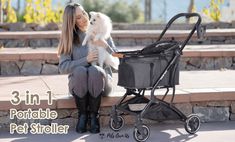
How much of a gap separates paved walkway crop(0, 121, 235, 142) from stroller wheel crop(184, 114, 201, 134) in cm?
4

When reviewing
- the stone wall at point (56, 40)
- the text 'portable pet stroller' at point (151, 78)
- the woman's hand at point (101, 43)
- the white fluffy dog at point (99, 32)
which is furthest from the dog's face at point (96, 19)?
the stone wall at point (56, 40)

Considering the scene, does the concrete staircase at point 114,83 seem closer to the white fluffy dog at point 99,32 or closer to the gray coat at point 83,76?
the gray coat at point 83,76

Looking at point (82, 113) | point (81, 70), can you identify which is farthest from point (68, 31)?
point (82, 113)

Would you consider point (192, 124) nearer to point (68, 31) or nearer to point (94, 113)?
point (94, 113)

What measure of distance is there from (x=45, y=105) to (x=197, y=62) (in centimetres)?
318

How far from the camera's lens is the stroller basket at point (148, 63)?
3.72 m

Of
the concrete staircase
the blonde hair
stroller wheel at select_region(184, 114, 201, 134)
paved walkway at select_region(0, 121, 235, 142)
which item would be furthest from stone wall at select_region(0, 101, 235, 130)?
the blonde hair

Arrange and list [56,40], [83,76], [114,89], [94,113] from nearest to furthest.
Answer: [83,76] < [94,113] < [114,89] < [56,40]

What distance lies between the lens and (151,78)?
12.3 ft

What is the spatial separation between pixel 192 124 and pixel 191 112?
0.46 meters

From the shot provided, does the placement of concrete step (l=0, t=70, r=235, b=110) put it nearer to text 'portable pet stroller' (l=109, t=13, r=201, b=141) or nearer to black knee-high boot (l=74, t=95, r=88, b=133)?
black knee-high boot (l=74, t=95, r=88, b=133)

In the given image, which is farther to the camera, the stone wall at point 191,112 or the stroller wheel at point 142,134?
the stone wall at point 191,112

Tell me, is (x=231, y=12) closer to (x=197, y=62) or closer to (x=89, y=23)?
(x=197, y=62)

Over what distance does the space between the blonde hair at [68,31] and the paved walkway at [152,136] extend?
2.44ft
